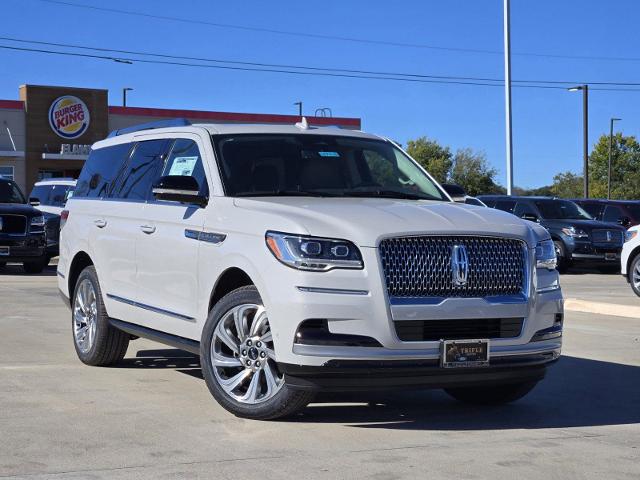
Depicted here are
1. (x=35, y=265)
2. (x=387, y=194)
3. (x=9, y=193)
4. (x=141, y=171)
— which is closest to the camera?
(x=387, y=194)

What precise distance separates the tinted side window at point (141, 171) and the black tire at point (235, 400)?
1793mm

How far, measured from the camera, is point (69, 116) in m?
47.0

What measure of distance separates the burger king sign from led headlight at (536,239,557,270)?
4177 cm

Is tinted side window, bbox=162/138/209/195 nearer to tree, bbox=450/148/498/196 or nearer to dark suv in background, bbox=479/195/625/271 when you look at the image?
dark suv in background, bbox=479/195/625/271

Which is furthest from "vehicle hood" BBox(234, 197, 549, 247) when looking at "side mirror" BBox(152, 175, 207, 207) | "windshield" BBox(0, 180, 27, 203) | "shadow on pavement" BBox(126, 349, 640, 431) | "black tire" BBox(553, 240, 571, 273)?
"black tire" BBox(553, 240, 571, 273)

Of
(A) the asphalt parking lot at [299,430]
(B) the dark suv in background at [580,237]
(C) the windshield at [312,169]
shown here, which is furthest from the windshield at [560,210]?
(C) the windshield at [312,169]

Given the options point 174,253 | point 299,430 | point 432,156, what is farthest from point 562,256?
point 432,156

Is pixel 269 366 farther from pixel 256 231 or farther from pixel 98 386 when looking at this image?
pixel 98 386

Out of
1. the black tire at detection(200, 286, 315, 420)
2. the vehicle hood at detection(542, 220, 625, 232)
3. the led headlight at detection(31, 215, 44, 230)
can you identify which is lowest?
the black tire at detection(200, 286, 315, 420)

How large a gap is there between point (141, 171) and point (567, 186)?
99339mm

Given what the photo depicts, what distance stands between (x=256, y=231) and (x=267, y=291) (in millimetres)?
437

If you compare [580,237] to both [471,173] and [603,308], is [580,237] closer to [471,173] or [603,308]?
[603,308]

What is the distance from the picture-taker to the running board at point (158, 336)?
745 cm

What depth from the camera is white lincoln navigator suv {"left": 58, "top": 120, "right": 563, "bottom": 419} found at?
6.27m
